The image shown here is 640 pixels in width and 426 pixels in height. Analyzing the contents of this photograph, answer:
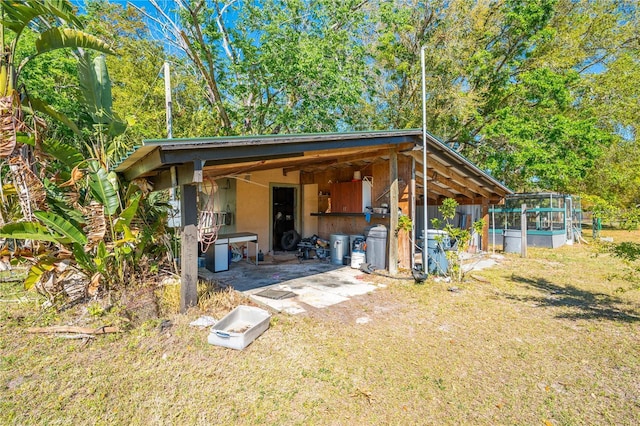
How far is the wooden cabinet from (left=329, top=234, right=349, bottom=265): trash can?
958 mm

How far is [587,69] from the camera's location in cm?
1702

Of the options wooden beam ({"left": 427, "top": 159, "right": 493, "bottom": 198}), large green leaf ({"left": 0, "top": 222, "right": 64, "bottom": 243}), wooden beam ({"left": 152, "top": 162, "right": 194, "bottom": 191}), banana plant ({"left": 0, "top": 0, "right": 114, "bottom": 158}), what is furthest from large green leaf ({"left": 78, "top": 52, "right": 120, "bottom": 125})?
wooden beam ({"left": 427, "top": 159, "right": 493, "bottom": 198})

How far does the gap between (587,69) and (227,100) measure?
1916cm

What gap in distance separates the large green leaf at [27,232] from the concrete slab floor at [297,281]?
113 inches

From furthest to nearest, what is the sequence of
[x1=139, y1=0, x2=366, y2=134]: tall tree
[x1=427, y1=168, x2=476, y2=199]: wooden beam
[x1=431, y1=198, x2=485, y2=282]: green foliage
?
[x1=139, y1=0, x2=366, y2=134]: tall tree < [x1=427, y1=168, x2=476, y2=199]: wooden beam < [x1=431, y1=198, x2=485, y2=282]: green foliage

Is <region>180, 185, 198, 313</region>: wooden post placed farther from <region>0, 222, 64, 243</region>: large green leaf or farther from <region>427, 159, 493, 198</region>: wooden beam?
<region>427, 159, 493, 198</region>: wooden beam

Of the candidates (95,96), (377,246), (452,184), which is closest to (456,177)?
(452,184)

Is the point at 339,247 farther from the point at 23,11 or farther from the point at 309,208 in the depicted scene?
the point at 23,11

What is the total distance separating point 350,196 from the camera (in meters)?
9.23

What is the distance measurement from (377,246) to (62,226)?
20.0 feet

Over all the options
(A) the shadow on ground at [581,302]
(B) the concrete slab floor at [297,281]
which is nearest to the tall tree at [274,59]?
(B) the concrete slab floor at [297,281]

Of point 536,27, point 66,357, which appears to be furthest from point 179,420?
point 536,27

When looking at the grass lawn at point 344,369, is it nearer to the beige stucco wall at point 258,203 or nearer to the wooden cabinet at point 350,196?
the wooden cabinet at point 350,196

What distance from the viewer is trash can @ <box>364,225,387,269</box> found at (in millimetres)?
7645
